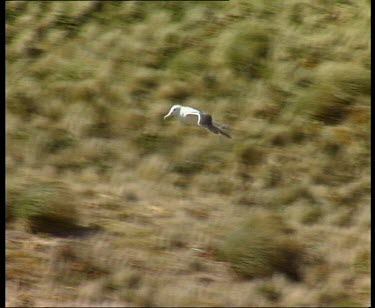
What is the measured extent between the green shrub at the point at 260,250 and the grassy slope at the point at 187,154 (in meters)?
0.01

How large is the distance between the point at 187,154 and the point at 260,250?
7.87 feet

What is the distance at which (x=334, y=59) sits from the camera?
11.6m

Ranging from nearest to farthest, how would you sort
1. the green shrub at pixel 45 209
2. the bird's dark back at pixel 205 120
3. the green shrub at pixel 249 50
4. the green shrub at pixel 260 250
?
1. the green shrub at pixel 260 250
2. the green shrub at pixel 45 209
3. the bird's dark back at pixel 205 120
4. the green shrub at pixel 249 50

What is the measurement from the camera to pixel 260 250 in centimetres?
857

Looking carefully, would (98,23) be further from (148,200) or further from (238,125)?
(148,200)

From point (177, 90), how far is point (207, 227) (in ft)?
9.31

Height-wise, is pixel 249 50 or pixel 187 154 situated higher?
pixel 249 50

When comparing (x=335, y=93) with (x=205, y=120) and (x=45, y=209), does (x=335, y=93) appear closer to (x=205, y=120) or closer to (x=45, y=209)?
(x=205, y=120)

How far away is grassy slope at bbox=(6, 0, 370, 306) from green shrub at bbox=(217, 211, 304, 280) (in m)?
0.01

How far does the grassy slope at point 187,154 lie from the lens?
851 centimetres

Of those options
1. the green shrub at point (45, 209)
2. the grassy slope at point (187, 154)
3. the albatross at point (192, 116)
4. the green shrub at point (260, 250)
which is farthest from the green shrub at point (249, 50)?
the green shrub at point (45, 209)

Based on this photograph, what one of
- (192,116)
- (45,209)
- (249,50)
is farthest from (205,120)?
(45,209)

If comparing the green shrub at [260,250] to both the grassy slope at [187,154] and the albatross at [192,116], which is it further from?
the albatross at [192,116]

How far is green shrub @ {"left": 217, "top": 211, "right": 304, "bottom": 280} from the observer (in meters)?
8.50
